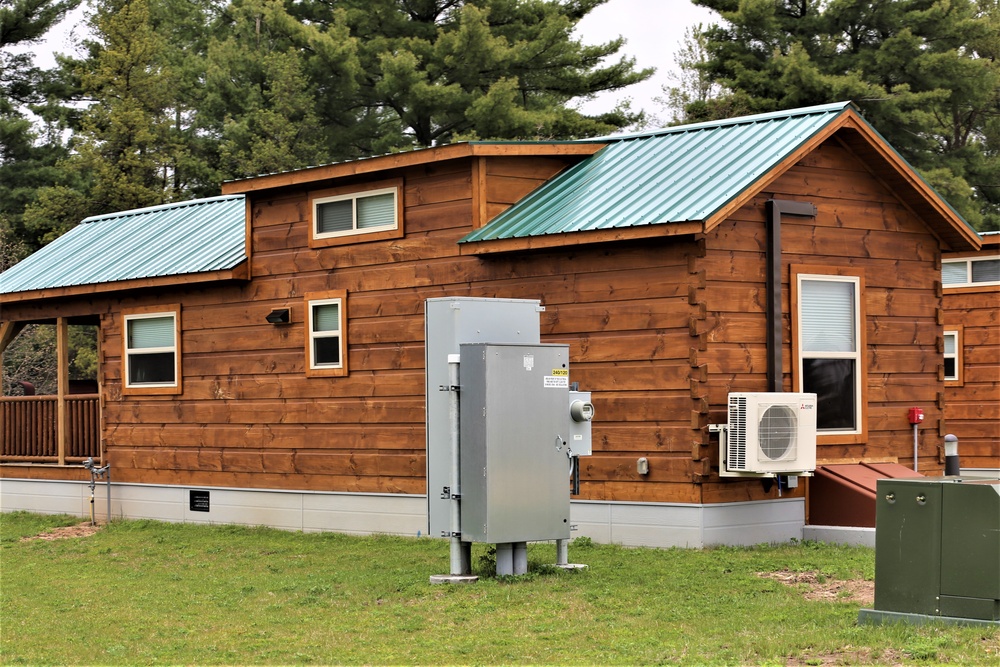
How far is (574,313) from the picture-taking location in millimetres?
13375

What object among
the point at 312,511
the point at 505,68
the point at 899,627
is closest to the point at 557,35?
the point at 505,68

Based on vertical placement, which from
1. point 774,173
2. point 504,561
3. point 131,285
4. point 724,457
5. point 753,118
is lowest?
point 504,561

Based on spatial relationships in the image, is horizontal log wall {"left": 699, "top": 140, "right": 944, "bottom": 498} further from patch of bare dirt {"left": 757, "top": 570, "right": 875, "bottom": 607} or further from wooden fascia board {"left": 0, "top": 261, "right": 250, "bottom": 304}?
wooden fascia board {"left": 0, "top": 261, "right": 250, "bottom": 304}

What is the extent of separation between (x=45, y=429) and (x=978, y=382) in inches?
524

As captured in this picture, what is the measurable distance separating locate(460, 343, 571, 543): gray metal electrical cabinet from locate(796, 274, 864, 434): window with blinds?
337 cm

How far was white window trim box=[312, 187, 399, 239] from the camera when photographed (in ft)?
49.0

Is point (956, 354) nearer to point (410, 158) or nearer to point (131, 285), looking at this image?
point (410, 158)

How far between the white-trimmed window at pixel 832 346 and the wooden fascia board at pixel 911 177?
3.70 ft

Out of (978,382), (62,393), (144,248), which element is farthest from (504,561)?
(978,382)

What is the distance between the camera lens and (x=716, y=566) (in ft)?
37.3

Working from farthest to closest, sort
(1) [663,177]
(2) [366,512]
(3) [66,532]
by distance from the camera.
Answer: (3) [66,532]
(2) [366,512]
(1) [663,177]

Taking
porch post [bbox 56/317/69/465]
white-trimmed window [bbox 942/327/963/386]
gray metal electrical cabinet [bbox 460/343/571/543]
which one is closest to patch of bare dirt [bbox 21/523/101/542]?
porch post [bbox 56/317/69/465]

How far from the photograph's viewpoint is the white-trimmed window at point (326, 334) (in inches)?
602

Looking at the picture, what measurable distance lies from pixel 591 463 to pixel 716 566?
2.22 meters
